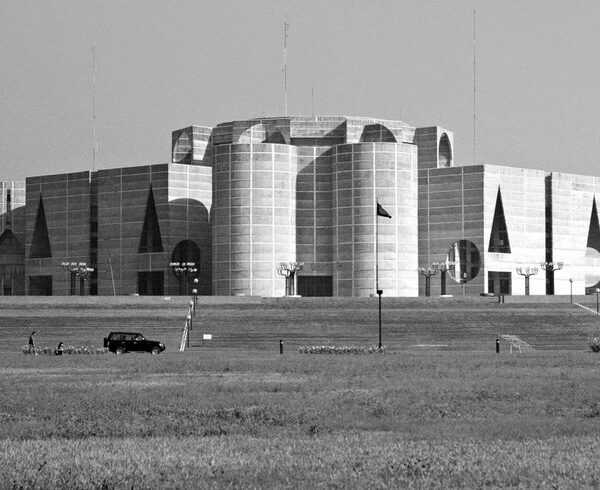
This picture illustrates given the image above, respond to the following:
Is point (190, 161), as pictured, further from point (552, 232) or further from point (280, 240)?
point (552, 232)

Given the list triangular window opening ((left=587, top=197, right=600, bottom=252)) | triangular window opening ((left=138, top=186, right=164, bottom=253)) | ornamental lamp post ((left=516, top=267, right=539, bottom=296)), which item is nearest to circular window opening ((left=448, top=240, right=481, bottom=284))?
ornamental lamp post ((left=516, top=267, right=539, bottom=296))

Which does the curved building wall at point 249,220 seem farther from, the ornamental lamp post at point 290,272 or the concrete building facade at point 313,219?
the ornamental lamp post at point 290,272

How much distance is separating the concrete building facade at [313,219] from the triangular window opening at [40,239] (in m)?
0.20

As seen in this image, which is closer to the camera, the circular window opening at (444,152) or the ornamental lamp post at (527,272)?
A: the ornamental lamp post at (527,272)

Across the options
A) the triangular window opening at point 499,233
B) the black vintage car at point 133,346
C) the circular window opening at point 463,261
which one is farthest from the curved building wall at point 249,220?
the black vintage car at point 133,346

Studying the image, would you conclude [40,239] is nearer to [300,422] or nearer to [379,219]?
[379,219]

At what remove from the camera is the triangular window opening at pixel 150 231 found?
454ft

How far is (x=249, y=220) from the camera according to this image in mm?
129000

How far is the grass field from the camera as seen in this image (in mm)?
15125

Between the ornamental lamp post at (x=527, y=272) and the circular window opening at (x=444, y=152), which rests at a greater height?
the circular window opening at (x=444, y=152)

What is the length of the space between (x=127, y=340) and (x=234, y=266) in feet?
223

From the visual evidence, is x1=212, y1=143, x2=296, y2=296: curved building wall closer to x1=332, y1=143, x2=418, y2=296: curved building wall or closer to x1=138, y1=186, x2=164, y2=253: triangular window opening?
x1=332, y1=143, x2=418, y2=296: curved building wall

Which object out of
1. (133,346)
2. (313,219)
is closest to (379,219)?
(313,219)

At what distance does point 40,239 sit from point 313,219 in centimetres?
3675
